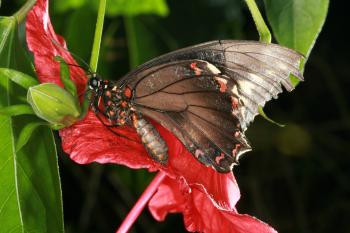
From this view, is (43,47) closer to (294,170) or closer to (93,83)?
(93,83)

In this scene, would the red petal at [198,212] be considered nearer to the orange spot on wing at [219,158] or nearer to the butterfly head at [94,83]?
the orange spot on wing at [219,158]

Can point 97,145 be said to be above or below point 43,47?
below

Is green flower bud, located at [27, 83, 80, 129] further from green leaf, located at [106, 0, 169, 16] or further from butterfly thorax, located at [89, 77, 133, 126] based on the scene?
green leaf, located at [106, 0, 169, 16]

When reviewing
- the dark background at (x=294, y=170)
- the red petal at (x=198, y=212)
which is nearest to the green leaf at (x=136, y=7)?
the dark background at (x=294, y=170)

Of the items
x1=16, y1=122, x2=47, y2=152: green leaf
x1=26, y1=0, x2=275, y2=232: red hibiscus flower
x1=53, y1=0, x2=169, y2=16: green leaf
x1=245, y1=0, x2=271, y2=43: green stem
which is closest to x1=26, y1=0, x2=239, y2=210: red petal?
x1=26, y1=0, x2=275, y2=232: red hibiscus flower

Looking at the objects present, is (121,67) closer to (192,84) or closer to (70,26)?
(70,26)

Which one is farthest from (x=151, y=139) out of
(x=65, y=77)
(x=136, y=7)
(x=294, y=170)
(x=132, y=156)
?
(x=294, y=170)
